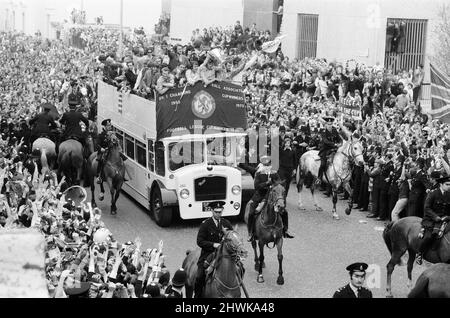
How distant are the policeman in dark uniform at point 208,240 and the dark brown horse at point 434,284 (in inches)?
104

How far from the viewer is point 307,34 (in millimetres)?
40375

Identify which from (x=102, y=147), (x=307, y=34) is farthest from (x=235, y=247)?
(x=307, y=34)

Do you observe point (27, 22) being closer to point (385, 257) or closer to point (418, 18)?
point (418, 18)

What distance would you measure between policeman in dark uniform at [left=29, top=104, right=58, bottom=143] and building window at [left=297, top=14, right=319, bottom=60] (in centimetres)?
1967

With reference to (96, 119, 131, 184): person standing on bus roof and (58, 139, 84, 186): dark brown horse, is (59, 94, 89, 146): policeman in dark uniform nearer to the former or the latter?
(58, 139, 84, 186): dark brown horse

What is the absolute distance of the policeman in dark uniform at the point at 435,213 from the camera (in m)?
14.1

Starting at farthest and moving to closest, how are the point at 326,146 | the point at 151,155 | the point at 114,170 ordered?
the point at 326,146 → the point at 114,170 → the point at 151,155

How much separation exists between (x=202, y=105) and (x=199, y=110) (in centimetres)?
13

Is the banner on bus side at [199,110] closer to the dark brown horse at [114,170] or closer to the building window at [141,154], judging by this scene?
the building window at [141,154]

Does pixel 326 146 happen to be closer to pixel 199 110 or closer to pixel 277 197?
pixel 199 110

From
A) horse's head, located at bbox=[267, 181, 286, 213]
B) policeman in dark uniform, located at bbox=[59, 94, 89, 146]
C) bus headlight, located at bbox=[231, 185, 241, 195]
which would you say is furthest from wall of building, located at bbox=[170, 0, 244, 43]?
horse's head, located at bbox=[267, 181, 286, 213]

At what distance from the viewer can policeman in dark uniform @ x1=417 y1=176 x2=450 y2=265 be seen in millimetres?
14062

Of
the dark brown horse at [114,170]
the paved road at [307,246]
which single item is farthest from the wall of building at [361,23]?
the dark brown horse at [114,170]
